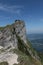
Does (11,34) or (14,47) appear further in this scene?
(11,34)

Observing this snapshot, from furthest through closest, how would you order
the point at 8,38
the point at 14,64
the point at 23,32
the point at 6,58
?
the point at 23,32 → the point at 8,38 → the point at 6,58 → the point at 14,64

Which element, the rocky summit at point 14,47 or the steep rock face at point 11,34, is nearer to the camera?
the rocky summit at point 14,47

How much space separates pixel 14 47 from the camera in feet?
343

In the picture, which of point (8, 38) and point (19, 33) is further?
point (19, 33)

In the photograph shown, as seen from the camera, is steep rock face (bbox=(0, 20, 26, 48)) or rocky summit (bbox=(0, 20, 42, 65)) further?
steep rock face (bbox=(0, 20, 26, 48))

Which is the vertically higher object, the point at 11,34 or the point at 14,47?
the point at 11,34

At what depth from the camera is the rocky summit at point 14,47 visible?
48.3m

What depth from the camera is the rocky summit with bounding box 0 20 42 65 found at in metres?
48.3

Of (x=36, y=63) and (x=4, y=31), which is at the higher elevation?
(x=4, y=31)

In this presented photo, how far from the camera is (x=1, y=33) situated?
349 ft

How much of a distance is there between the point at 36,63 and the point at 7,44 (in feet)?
175

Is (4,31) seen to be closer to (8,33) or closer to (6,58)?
(8,33)

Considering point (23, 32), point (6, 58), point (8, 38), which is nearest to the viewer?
point (6, 58)

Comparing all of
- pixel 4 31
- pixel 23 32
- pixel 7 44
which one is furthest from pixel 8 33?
pixel 23 32
